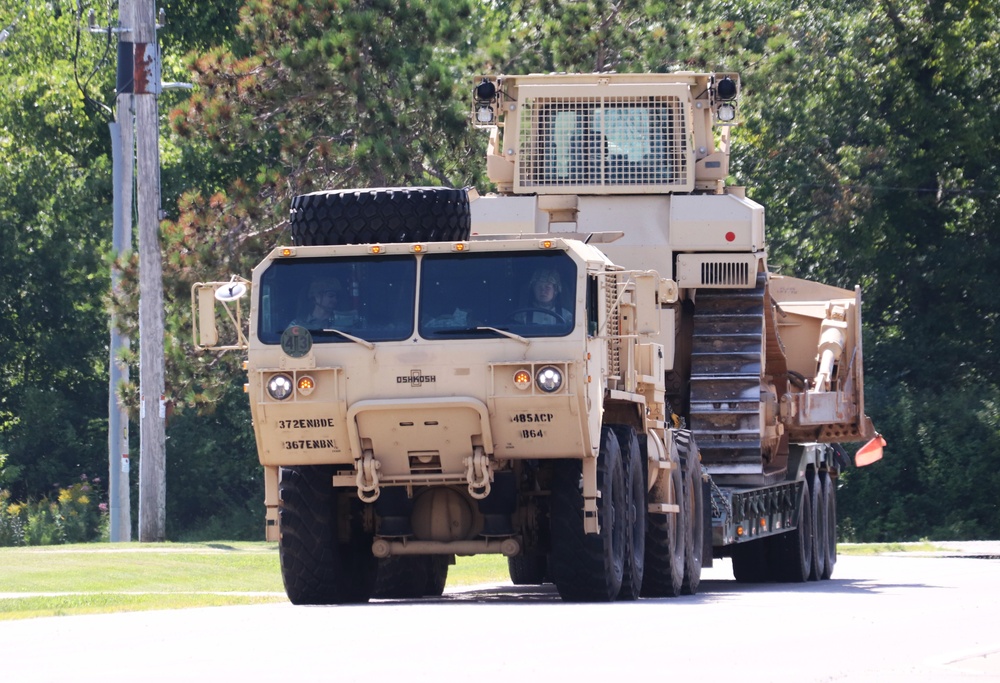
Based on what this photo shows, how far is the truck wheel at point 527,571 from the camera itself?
21.5m

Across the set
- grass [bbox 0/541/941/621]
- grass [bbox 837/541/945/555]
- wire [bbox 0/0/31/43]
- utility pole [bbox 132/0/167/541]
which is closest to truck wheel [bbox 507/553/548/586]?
grass [bbox 0/541/941/621]

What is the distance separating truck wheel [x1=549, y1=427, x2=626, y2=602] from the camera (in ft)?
54.3

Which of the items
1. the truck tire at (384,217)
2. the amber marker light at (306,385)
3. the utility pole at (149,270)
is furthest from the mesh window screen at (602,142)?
the utility pole at (149,270)

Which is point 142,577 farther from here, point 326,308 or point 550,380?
point 550,380

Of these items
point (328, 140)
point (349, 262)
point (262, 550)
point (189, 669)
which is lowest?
point (262, 550)

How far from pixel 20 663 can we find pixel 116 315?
73.9 ft

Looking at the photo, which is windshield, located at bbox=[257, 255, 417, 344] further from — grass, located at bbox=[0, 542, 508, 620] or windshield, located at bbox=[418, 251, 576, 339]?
grass, located at bbox=[0, 542, 508, 620]

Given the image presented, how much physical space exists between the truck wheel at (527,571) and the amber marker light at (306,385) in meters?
5.53

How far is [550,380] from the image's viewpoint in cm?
1595

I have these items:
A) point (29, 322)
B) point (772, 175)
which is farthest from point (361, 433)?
point (29, 322)

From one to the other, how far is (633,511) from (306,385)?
3.28 m

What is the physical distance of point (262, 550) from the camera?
28875mm

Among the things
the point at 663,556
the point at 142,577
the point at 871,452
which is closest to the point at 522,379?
the point at 663,556

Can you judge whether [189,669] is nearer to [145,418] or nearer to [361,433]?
[361,433]
